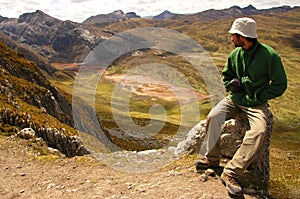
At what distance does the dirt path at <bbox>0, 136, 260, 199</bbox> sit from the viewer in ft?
35.2

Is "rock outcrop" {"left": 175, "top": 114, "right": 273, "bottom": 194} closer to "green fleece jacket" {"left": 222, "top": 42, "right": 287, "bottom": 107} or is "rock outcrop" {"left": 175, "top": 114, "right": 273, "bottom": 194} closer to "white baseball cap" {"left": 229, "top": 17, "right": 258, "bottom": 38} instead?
"green fleece jacket" {"left": 222, "top": 42, "right": 287, "bottom": 107}

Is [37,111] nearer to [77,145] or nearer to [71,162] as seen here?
[77,145]

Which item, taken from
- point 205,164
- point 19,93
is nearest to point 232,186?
point 205,164

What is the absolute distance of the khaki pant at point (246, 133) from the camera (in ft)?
32.5

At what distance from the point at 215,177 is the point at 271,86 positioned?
12.5 ft

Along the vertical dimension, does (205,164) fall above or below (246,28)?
below

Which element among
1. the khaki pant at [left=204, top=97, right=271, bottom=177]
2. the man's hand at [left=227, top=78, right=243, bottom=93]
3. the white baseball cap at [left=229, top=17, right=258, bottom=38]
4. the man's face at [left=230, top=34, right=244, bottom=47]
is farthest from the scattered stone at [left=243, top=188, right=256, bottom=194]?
the white baseball cap at [left=229, top=17, right=258, bottom=38]

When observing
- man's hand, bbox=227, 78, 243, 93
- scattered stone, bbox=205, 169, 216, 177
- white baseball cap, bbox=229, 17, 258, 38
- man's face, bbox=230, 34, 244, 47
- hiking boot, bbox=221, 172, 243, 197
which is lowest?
scattered stone, bbox=205, 169, 216, 177

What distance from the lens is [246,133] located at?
10.4 metres

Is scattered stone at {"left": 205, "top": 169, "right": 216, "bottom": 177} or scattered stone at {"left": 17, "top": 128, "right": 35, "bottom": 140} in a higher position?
scattered stone at {"left": 205, "top": 169, "right": 216, "bottom": 177}

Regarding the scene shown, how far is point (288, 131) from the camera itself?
128375mm

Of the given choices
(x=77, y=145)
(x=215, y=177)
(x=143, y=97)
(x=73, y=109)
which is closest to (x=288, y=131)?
(x=143, y=97)

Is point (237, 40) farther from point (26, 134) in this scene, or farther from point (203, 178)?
point (26, 134)

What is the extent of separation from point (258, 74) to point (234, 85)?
3.42ft
